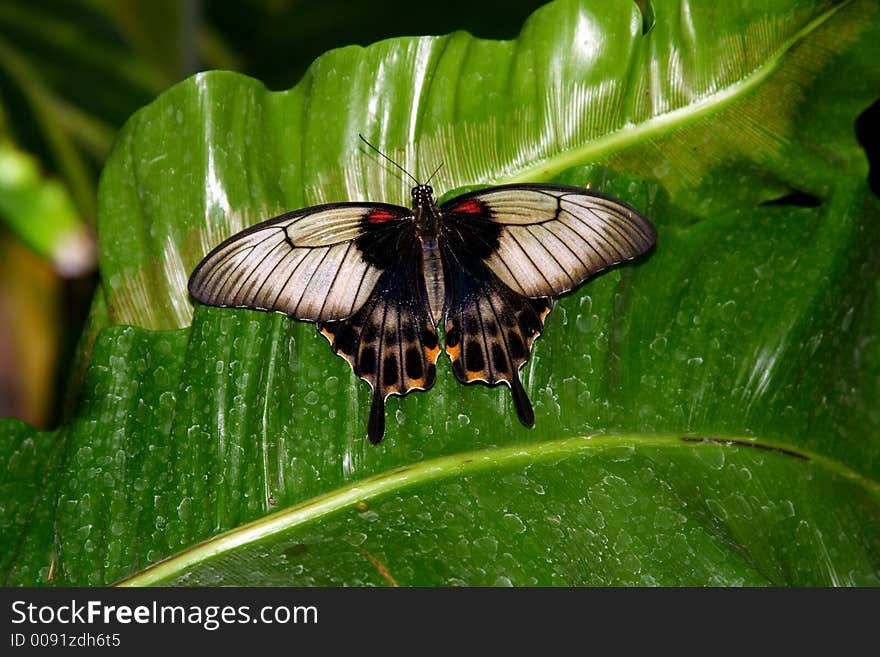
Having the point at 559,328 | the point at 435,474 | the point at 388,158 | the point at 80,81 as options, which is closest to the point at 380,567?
the point at 435,474

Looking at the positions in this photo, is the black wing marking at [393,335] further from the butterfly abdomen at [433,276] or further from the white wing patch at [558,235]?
the white wing patch at [558,235]

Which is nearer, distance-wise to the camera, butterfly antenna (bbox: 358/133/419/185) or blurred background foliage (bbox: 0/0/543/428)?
butterfly antenna (bbox: 358/133/419/185)

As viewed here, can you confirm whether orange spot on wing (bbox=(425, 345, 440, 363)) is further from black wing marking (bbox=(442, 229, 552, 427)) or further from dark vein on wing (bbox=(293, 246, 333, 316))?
dark vein on wing (bbox=(293, 246, 333, 316))

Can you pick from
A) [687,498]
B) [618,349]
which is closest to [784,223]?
[618,349]

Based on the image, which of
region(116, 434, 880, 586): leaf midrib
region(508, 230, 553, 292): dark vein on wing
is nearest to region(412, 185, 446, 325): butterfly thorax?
region(508, 230, 553, 292): dark vein on wing

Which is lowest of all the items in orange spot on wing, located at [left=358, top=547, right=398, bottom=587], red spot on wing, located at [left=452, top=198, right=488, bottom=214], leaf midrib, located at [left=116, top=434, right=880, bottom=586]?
orange spot on wing, located at [left=358, top=547, right=398, bottom=587]

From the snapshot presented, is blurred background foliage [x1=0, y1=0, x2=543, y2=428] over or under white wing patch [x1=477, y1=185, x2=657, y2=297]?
over

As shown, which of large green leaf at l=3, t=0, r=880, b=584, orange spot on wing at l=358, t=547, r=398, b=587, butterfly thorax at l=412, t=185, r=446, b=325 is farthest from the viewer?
butterfly thorax at l=412, t=185, r=446, b=325

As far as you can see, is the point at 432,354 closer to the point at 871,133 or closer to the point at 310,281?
the point at 310,281
